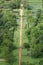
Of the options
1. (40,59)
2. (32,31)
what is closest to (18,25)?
(32,31)

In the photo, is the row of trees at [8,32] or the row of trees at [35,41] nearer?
the row of trees at [8,32]

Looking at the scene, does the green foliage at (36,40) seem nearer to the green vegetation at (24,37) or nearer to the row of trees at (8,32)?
the green vegetation at (24,37)

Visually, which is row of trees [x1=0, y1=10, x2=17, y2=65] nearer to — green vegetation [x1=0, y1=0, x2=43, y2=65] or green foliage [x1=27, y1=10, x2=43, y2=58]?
green vegetation [x1=0, y1=0, x2=43, y2=65]

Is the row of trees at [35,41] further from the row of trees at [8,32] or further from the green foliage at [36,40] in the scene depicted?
the row of trees at [8,32]

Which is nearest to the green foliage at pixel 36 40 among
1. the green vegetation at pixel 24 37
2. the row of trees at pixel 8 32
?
the green vegetation at pixel 24 37

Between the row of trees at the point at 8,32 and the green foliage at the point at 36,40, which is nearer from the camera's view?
the row of trees at the point at 8,32

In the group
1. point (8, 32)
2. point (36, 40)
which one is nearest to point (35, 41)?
point (36, 40)

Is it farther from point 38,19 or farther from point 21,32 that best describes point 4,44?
point 38,19

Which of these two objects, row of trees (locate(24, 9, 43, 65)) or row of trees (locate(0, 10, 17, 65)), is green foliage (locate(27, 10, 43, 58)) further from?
row of trees (locate(0, 10, 17, 65))

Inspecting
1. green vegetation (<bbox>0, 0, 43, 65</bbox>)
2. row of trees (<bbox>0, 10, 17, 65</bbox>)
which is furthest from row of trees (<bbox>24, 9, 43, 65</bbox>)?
row of trees (<bbox>0, 10, 17, 65</bbox>)

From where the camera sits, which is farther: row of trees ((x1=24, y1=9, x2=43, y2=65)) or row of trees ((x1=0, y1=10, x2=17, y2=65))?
row of trees ((x1=24, y1=9, x2=43, y2=65))

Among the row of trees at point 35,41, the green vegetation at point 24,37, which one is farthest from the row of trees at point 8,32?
the row of trees at point 35,41

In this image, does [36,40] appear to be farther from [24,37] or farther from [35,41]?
[24,37]
